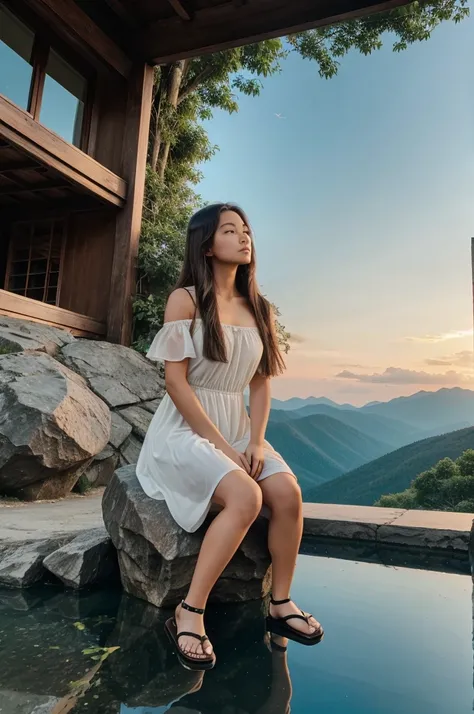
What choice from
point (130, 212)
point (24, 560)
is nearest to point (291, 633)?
point (24, 560)

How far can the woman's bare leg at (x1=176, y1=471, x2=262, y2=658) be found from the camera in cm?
150

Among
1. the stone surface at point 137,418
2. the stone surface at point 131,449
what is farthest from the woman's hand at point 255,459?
the stone surface at point 137,418

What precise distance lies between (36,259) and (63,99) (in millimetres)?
2074

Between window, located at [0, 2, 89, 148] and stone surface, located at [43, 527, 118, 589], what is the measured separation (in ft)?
17.2

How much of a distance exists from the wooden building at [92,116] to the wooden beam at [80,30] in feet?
0.04

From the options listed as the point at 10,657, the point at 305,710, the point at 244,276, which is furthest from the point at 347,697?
the point at 244,276

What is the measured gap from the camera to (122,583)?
6.63 ft

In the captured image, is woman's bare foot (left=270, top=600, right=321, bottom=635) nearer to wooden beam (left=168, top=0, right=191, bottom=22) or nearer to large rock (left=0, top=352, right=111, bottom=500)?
large rock (left=0, top=352, right=111, bottom=500)

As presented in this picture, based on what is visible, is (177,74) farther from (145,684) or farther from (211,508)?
(145,684)

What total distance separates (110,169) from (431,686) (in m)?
6.24

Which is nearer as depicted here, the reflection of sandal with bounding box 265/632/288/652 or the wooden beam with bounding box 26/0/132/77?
the reflection of sandal with bounding box 265/632/288/652

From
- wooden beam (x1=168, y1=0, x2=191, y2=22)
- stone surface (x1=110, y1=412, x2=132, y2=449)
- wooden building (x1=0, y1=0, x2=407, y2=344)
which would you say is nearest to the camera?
stone surface (x1=110, y1=412, x2=132, y2=449)

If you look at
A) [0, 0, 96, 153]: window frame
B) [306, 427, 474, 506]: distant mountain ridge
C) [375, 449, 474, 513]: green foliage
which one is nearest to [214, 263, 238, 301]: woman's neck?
[375, 449, 474, 513]: green foliage

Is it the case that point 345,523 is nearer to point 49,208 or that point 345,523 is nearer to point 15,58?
point 49,208
